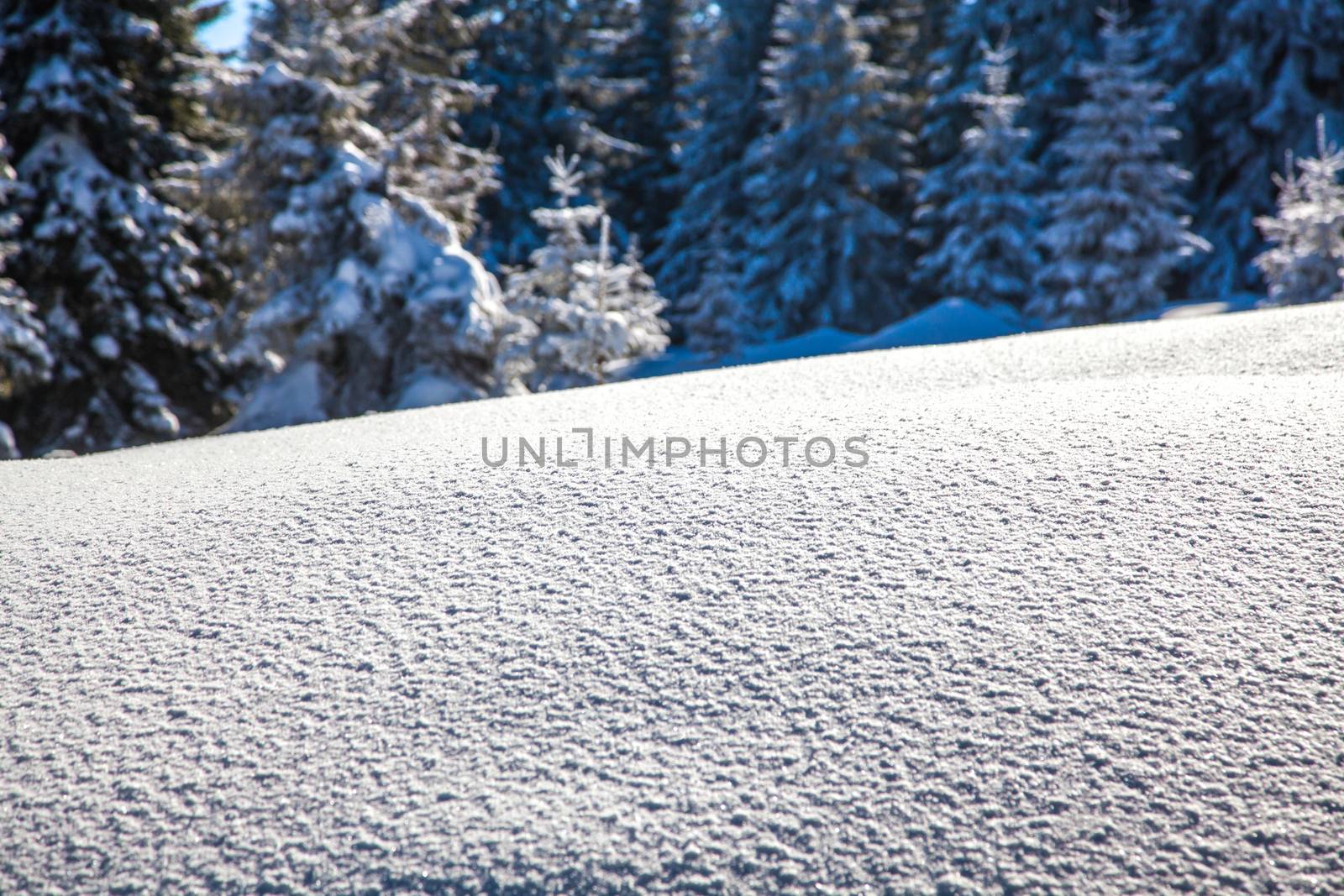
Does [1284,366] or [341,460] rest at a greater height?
[1284,366]

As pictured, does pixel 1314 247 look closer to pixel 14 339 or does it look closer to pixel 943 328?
pixel 943 328

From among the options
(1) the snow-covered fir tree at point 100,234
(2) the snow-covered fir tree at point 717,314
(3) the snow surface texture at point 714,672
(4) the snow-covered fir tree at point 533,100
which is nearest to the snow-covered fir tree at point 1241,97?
(2) the snow-covered fir tree at point 717,314

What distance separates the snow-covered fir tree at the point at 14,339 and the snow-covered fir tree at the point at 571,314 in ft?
15.2

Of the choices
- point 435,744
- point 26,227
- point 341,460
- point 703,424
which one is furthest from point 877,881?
point 26,227

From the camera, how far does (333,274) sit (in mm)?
8234

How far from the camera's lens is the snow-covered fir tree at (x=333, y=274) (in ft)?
26.0

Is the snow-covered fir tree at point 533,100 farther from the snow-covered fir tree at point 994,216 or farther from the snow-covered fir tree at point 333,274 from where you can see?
the snow-covered fir tree at point 333,274

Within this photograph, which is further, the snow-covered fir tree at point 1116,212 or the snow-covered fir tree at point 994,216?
the snow-covered fir tree at point 994,216

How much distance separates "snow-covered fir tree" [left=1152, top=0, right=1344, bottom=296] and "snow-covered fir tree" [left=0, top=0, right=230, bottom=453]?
19.2 meters

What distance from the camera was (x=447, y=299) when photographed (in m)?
8.02

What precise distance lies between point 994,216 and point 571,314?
39.5 ft

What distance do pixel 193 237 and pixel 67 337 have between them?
2.25m

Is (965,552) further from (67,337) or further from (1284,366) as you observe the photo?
(67,337)

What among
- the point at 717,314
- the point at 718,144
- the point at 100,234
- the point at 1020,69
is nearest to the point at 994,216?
the point at 1020,69
